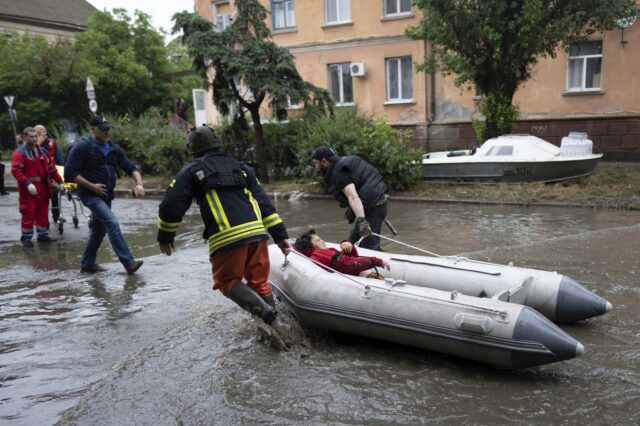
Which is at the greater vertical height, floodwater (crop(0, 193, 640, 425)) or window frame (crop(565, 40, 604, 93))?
window frame (crop(565, 40, 604, 93))

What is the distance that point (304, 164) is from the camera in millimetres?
14461

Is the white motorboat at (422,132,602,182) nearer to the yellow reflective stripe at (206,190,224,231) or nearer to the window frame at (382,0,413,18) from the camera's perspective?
the window frame at (382,0,413,18)

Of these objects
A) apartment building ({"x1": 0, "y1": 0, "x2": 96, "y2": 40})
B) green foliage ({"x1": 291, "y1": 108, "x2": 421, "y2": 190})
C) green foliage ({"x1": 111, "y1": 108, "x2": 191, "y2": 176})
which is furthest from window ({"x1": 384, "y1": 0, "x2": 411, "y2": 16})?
apartment building ({"x1": 0, "y1": 0, "x2": 96, "y2": 40})

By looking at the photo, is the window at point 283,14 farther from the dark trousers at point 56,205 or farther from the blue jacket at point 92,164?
the blue jacket at point 92,164

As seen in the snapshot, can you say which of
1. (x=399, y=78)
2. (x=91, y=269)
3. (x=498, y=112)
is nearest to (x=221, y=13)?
(x=399, y=78)

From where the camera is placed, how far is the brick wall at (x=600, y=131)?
1772 centimetres

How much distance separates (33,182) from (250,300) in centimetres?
698

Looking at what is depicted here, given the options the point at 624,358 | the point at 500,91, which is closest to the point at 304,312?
the point at 624,358

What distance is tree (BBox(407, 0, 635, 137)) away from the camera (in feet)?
41.8

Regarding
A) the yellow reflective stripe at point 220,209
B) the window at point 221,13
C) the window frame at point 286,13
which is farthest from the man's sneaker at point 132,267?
the window at point 221,13

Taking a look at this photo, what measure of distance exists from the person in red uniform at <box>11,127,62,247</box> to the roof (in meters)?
37.1

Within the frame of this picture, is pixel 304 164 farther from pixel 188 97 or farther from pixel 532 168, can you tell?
pixel 188 97

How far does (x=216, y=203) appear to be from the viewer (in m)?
4.59

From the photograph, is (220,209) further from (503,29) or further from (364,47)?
(364,47)
